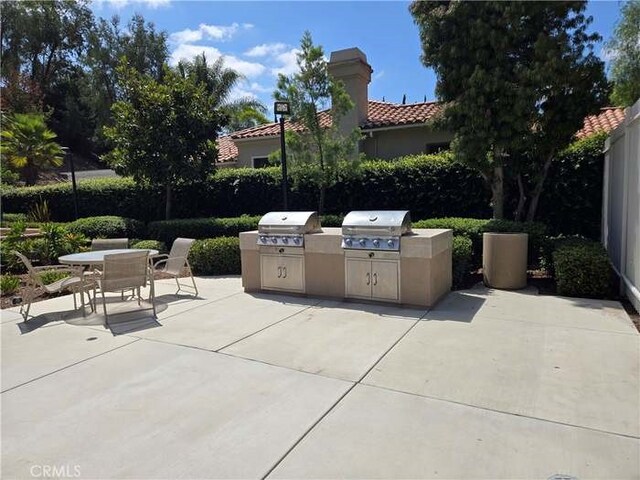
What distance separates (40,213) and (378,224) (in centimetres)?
1621

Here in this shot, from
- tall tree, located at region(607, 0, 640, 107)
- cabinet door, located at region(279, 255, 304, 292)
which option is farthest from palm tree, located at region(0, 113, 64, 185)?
tall tree, located at region(607, 0, 640, 107)

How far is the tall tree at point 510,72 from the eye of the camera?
8.14m

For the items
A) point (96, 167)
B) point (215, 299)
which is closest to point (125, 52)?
point (96, 167)

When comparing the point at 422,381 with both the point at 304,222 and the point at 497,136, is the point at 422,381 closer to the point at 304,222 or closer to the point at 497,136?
the point at 304,222

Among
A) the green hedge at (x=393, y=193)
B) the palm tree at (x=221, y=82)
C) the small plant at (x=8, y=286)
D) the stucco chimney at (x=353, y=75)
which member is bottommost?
the small plant at (x=8, y=286)

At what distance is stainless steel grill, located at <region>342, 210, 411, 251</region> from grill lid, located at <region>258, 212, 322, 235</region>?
0.79 metres

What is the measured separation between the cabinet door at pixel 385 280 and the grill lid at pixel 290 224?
1.31 metres

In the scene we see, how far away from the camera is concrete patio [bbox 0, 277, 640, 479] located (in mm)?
2771

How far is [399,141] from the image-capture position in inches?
577

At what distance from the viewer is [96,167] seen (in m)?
37.0

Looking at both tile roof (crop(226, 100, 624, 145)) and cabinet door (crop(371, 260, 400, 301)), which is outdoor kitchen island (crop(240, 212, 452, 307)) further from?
tile roof (crop(226, 100, 624, 145))

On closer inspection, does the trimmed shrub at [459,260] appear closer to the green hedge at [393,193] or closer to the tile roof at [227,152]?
the green hedge at [393,193]

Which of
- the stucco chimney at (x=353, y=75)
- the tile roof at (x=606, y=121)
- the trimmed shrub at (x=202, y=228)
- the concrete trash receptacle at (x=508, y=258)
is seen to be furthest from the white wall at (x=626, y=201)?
the stucco chimney at (x=353, y=75)

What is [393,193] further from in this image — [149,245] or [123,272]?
[123,272]
